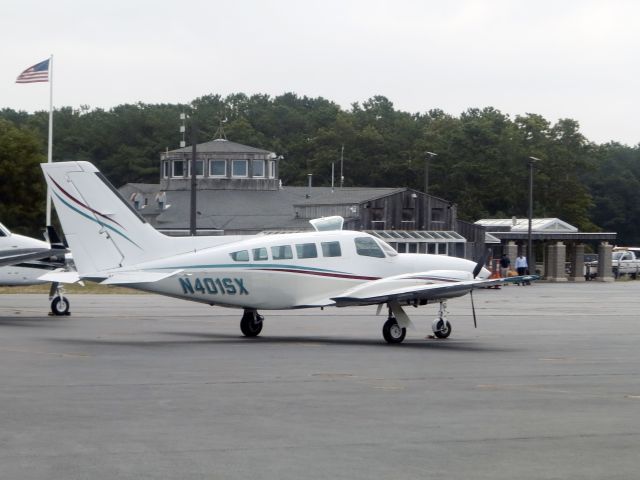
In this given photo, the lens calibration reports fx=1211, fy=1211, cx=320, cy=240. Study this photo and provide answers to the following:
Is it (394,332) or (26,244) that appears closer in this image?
(394,332)

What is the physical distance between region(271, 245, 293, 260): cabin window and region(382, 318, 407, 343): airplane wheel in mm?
2458

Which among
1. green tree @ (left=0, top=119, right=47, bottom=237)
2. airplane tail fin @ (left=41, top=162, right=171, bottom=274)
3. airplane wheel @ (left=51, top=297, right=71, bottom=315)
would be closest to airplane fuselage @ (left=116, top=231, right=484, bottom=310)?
airplane tail fin @ (left=41, top=162, right=171, bottom=274)

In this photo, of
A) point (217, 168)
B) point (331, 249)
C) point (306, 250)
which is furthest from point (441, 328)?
point (217, 168)

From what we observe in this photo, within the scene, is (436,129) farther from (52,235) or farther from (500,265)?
(52,235)

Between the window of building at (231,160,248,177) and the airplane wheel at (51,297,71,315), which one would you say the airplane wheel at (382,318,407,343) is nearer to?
the airplane wheel at (51,297,71,315)

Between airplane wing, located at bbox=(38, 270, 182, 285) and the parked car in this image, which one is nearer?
airplane wing, located at bbox=(38, 270, 182, 285)

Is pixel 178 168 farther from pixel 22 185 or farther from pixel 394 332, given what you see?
pixel 394 332

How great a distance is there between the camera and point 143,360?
784 inches

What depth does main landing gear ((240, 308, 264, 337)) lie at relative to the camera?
83.9 feet

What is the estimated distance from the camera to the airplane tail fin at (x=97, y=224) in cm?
2427

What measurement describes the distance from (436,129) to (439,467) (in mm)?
132362

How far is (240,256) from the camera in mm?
24234

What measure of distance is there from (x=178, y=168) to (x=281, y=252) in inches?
2548

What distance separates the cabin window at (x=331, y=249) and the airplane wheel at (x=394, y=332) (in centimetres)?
187
